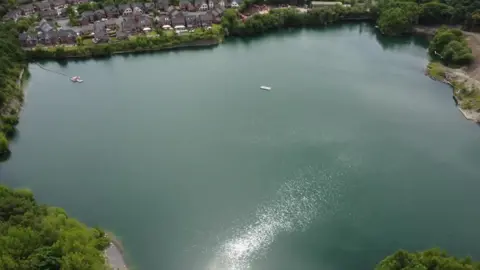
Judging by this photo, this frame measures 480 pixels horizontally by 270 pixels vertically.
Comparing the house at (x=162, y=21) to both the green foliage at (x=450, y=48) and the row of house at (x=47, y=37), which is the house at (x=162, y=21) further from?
the green foliage at (x=450, y=48)

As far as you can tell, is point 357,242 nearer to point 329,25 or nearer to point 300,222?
point 300,222

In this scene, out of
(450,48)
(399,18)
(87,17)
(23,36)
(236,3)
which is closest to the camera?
(450,48)

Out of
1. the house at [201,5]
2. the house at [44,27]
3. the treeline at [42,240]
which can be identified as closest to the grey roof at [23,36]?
the house at [44,27]

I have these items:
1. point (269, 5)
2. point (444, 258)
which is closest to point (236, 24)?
point (269, 5)

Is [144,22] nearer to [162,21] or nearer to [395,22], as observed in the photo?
[162,21]

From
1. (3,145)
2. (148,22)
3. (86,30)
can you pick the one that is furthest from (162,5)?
(3,145)

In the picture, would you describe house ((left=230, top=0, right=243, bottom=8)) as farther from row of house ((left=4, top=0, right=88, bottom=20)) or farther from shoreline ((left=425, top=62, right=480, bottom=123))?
shoreline ((left=425, top=62, right=480, bottom=123))
